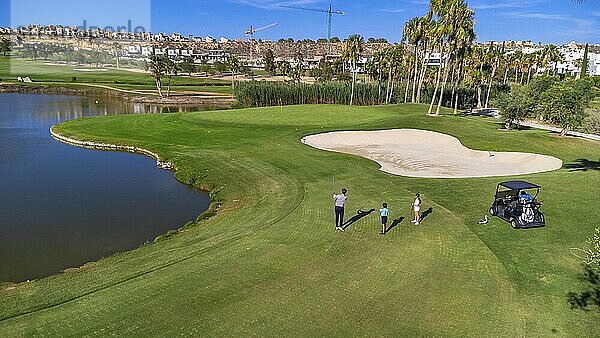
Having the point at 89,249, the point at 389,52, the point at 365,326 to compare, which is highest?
the point at 389,52

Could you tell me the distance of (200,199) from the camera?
2431 centimetres

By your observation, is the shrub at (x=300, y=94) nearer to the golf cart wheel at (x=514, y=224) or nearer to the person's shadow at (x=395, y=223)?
the person's shadow at (x=395, y=223)

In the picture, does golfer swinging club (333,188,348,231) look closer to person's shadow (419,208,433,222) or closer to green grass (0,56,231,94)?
person's shadow (419,208,433,222)

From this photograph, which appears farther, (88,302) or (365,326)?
(88,302)

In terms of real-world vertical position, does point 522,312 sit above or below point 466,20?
below

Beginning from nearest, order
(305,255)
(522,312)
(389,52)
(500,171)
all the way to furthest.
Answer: (522,312) < (305,255) < (500,171) < (389,52)

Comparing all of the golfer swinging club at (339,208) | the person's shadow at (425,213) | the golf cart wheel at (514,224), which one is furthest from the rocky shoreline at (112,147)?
the golf cart wheel at (514,224)

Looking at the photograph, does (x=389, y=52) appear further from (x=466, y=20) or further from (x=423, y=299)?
(x=423, y=299)

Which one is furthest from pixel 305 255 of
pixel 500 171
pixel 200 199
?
pixel 500 171

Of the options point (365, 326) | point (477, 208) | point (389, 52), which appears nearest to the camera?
point (365, 326)

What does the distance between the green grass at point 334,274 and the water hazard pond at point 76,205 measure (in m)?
2.13

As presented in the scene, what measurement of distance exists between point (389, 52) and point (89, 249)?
236 feet

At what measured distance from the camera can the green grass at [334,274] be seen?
10.6 metres

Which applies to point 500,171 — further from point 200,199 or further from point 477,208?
point 200,199
